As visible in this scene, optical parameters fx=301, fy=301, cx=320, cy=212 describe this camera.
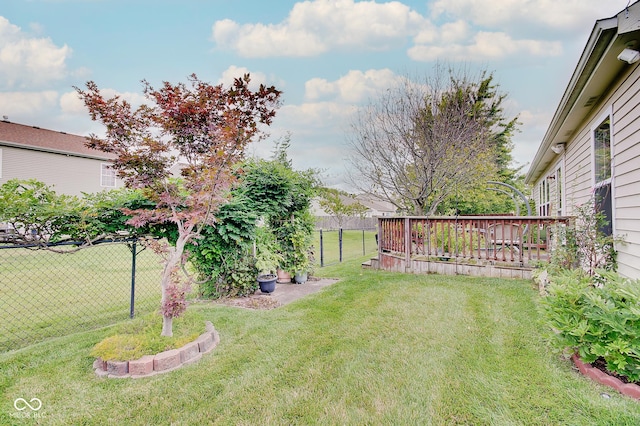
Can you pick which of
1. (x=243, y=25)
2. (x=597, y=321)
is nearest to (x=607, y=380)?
(x=597, y=321)

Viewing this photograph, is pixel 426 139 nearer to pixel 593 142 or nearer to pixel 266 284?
pixel 593 142

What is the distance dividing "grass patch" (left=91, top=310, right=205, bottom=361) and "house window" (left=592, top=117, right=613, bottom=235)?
509cm

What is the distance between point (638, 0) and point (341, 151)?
928 centimetres

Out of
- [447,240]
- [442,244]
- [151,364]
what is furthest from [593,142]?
[151,364]

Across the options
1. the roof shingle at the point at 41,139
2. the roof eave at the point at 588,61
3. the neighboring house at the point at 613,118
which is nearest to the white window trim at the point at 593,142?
the neighboring house at the point at 613,118

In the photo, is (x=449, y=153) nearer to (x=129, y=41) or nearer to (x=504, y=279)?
(x=504, y=279)

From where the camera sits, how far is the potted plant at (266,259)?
516cm

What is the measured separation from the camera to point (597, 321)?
216cm

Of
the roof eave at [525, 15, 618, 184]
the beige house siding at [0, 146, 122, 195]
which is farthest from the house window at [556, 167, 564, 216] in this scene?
the beige house siding at [0, 146, 122, 195]

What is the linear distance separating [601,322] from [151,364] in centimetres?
341

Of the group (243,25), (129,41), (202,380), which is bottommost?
(202,380)

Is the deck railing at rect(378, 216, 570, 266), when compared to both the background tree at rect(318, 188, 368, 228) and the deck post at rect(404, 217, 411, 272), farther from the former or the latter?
the background tree at rect(318, 188, 368, 228)

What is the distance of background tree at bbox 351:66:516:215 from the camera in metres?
9.23

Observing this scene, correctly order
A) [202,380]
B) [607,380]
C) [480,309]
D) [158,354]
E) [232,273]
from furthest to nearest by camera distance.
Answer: [232,273], [480,309], [158,354], [202,380], [607,380]
